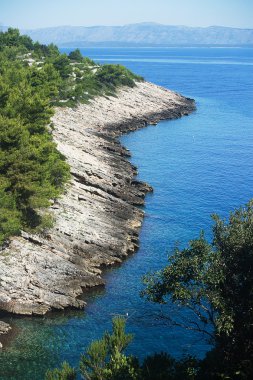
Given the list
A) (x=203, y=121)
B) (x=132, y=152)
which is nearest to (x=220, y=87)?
(x=203, y=121)

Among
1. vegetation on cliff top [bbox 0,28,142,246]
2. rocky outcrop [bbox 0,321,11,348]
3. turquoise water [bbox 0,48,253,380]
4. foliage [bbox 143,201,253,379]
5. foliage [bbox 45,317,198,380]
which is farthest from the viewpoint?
vegetation on cliff top [bbox 0,28,142,246]

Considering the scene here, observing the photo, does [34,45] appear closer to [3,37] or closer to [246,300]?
[3,37]

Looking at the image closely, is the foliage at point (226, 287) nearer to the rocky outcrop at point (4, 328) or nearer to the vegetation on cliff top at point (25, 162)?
the rocky outcrop at point (4, 328)

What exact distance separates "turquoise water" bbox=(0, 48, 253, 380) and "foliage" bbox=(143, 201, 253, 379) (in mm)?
9843

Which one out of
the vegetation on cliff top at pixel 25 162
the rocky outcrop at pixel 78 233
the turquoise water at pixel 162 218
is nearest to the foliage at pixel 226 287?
the turquoise water at pixel 162 218

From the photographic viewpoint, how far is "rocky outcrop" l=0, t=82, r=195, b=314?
1577 inches

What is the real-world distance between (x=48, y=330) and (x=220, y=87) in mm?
166410

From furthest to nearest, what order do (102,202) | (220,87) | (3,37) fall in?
(220,87)
(3,37)
(102,202)

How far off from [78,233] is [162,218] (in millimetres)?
15441

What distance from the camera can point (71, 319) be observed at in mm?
38875

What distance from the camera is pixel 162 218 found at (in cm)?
6138

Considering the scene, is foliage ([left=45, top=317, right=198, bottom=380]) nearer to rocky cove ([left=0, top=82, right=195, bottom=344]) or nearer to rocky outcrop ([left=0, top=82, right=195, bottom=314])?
rocky outcrop ([left=0, top=82, right=195, bottom=314])

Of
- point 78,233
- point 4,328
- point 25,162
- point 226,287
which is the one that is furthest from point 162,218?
point 226,287

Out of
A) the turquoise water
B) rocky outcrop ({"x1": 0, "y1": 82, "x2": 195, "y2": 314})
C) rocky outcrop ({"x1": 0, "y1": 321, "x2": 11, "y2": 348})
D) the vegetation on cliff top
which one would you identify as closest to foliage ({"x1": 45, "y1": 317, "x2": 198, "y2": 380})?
the turquoise water
